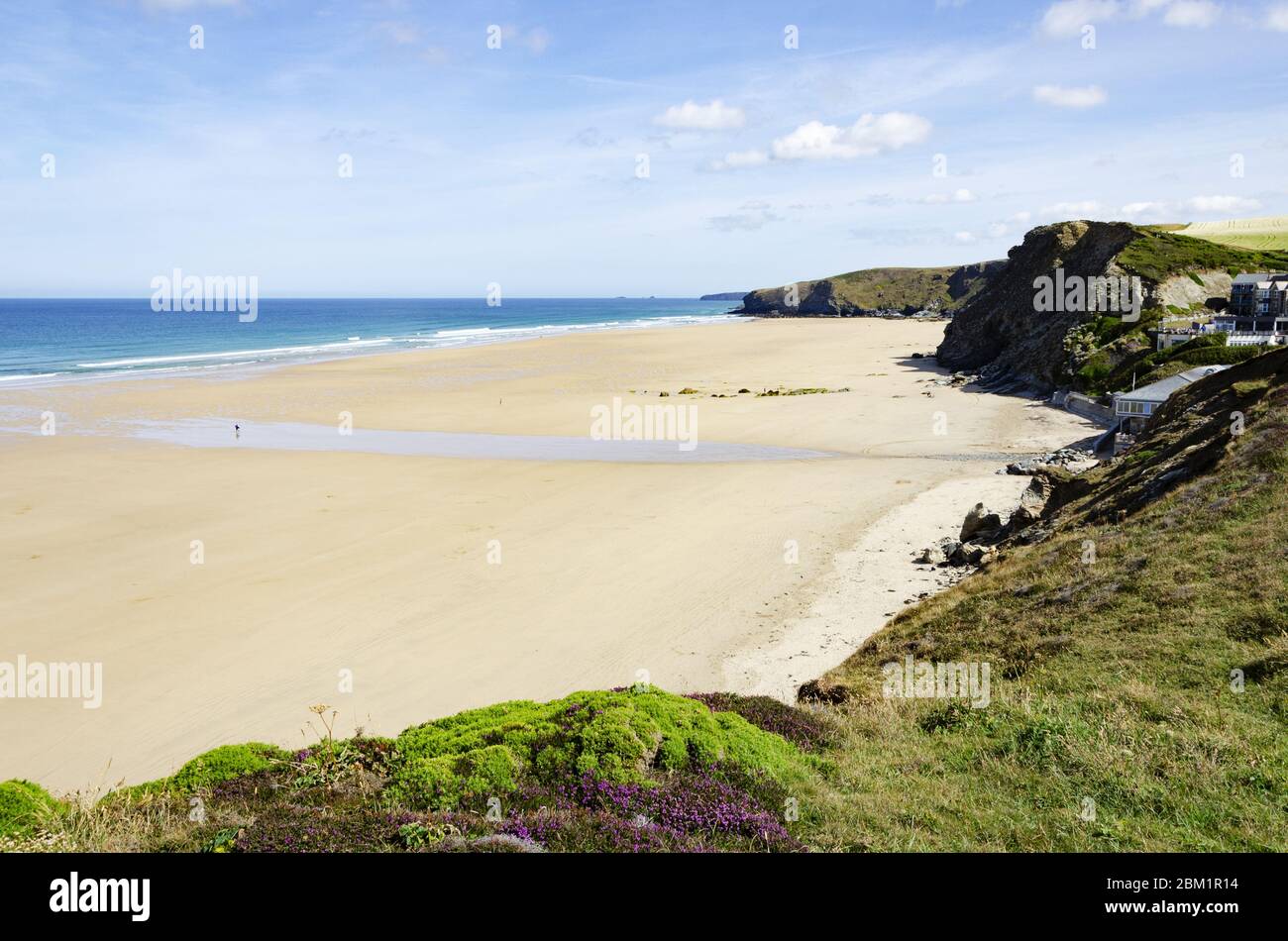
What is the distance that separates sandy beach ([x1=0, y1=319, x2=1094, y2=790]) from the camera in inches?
582

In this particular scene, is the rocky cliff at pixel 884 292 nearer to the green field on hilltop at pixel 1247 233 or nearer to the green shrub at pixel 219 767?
the green field on hilltop at pixel 1247 233

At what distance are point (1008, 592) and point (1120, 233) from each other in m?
59.8

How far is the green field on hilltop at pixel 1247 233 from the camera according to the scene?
71312 millimetres

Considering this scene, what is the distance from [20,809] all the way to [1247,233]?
9618 cm

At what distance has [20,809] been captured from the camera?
6836 mm

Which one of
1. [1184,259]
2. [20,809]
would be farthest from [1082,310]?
[20,809]

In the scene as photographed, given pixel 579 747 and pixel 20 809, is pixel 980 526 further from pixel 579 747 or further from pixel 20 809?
pixel 20 809

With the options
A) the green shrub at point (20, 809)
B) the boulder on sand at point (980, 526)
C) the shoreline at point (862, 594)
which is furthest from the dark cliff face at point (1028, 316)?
the green shrub at point (20, 809)

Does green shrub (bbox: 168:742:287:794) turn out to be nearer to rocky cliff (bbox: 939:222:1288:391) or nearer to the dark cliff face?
rocky cliff (bbox: 939:222:1288:391)

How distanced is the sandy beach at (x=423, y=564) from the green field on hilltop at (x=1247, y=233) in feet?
133

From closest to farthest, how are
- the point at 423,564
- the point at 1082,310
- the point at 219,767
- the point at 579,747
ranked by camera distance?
the point at 579,747 < the point at 219,767 < the point at 423,564 < the point at 1082,310

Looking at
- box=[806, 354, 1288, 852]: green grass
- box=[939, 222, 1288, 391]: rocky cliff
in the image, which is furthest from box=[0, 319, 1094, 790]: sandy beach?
box=[939, 222, 1288, 391]: rocky cliff

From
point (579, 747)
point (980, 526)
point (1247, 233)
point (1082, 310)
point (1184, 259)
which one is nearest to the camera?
point (579, 747)
